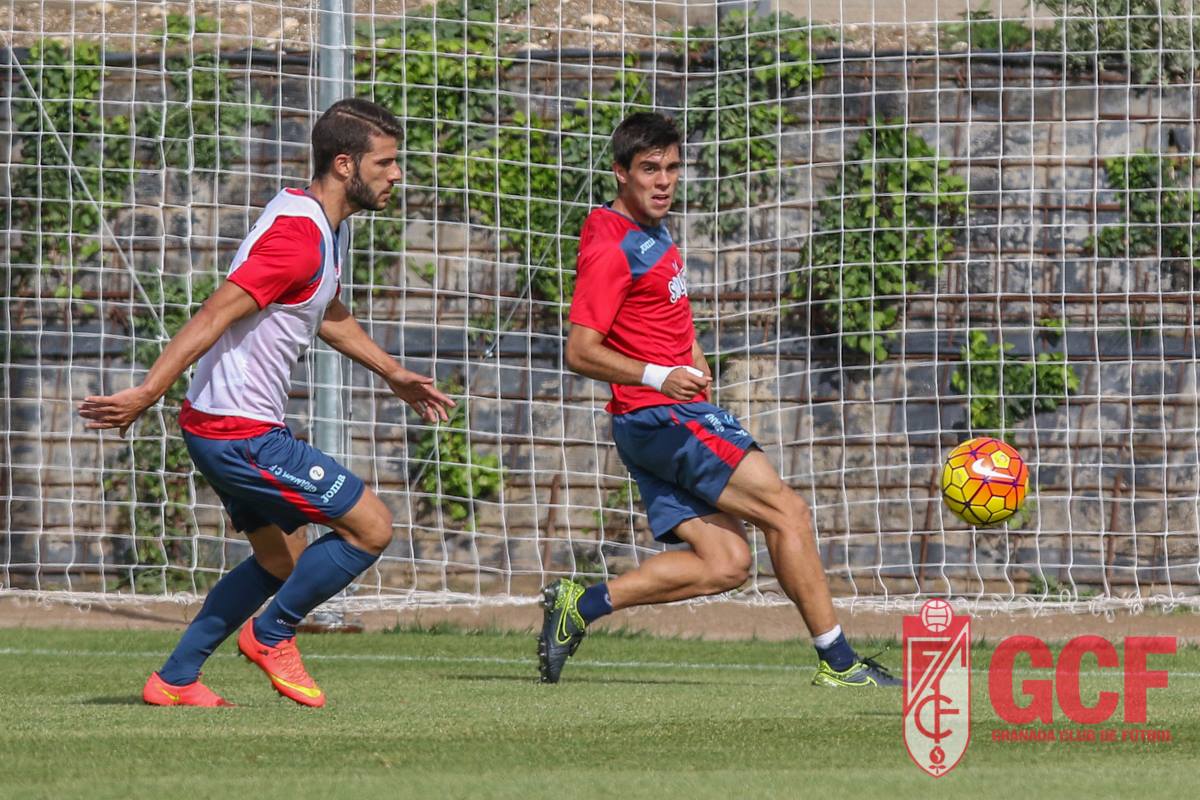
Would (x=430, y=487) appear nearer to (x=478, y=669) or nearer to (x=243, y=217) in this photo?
(x=243, y=217)

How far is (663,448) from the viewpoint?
619 cm

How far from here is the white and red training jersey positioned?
198 inches

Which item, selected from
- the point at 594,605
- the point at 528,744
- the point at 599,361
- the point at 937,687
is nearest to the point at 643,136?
the point at 599,361

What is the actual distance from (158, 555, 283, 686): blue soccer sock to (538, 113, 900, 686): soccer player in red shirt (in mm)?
1187

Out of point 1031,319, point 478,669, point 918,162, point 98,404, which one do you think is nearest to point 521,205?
point 918,162

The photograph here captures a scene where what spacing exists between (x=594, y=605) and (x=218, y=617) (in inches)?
58.5

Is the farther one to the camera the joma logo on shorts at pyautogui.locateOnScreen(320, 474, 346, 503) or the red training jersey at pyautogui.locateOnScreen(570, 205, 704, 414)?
the red training jersey at pyautogui.locateOnScreen(570, 205, 704, 414)

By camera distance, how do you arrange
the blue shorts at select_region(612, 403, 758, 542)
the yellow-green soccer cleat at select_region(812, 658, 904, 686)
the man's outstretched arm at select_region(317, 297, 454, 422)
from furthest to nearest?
1. the blue shorts at select_region(612, 403, 758, 542)
2. the yellow-green soccer cleat at select_region(812, 658, 904, 686)
3. the man's outstretched arm at select_region(317, 297, 454, 422)

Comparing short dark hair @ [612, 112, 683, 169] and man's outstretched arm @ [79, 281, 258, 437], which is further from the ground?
short dark hair @ [612, 112, 683, 169]

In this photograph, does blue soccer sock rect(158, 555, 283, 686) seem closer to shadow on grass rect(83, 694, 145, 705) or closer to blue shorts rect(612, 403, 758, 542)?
shadow on grass rect(83, 694, 145, 705)
